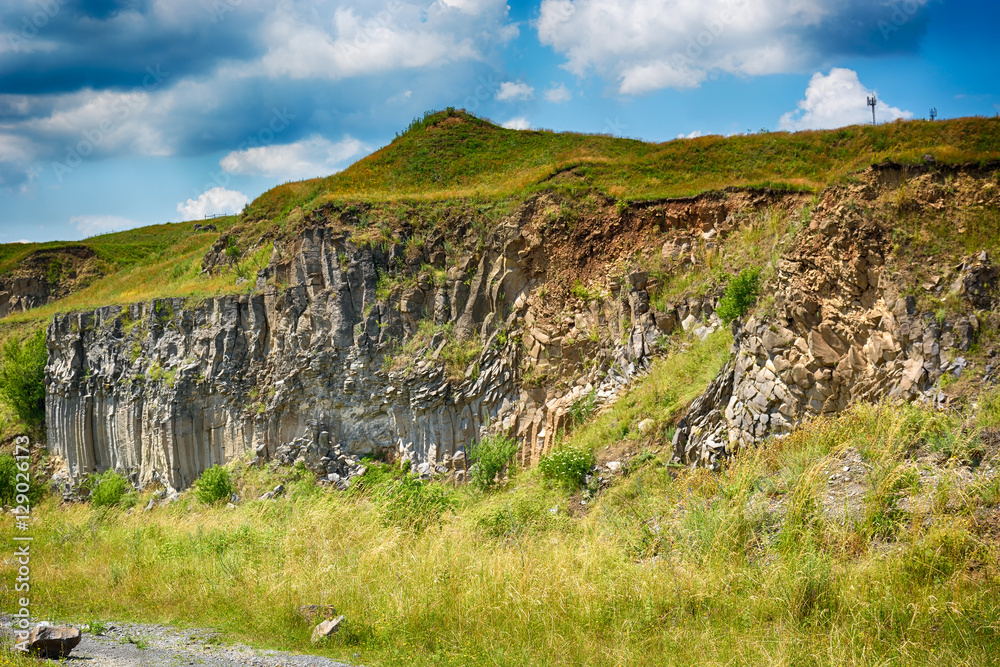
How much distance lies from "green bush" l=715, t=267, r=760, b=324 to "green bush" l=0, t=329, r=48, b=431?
2887 centimetres

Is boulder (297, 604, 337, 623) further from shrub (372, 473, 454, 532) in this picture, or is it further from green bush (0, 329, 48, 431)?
green bush (0, 329, 48, 431)

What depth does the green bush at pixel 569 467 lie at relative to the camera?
37.9ft

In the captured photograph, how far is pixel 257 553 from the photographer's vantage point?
9531mm

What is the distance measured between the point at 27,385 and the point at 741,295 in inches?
1184

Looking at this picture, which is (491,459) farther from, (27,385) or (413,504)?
(27,385)

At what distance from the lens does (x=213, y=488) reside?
17812 mm

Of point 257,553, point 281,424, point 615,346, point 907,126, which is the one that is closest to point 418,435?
point 281,424

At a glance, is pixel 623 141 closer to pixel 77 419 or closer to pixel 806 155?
pixel 806 155

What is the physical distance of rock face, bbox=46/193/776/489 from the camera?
621 inches

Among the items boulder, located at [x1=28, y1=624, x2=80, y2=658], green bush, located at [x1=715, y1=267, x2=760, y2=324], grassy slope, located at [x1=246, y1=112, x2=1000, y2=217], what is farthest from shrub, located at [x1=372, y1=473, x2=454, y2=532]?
grassy slope, located at [x1=246, y1=112, x2=1000, y2=217]

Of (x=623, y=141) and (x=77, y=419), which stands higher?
(x=623, y=141)

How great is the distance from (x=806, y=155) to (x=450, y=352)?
39.1 ft

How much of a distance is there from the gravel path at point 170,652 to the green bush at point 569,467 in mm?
6074

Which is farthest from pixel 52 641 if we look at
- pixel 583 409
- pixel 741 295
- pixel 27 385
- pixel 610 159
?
pixel 27 385
